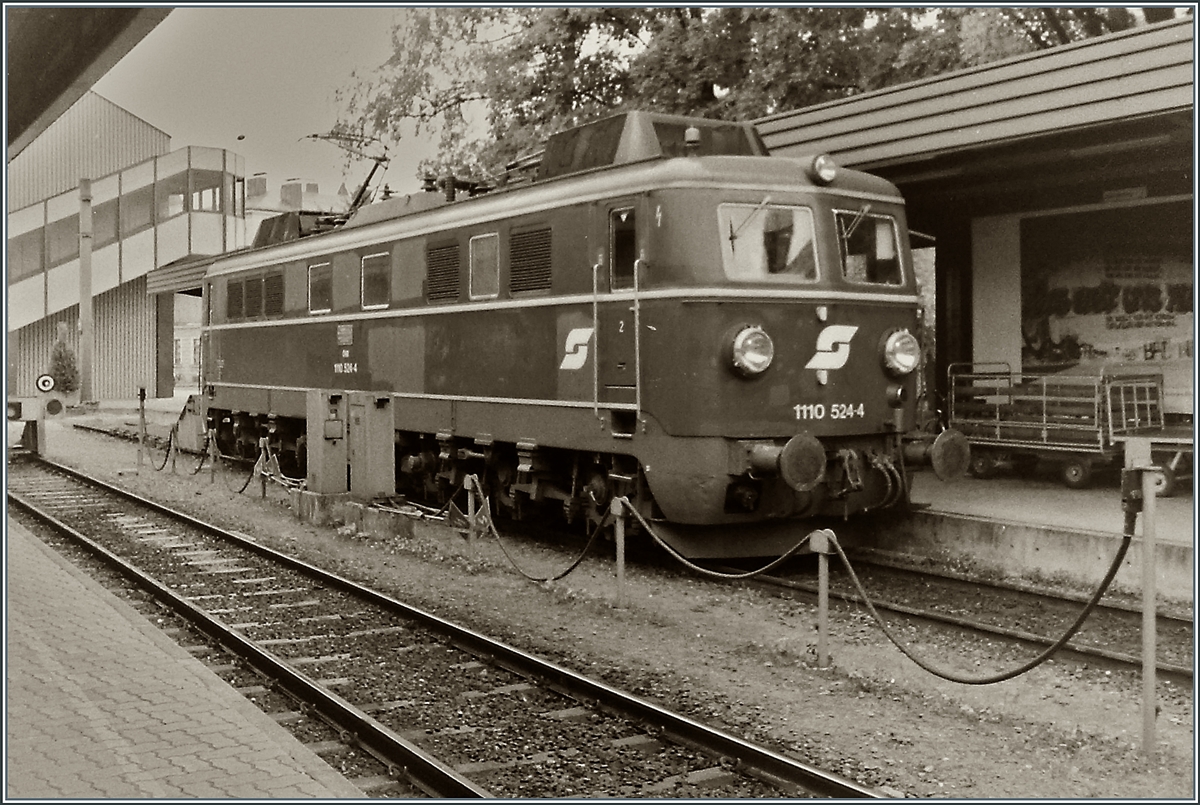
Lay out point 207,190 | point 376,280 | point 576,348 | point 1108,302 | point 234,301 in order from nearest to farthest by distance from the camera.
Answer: point 576,348, point 1108,302, point 376,280, point 234,301, point 207,190

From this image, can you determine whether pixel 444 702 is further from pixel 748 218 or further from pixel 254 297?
pixel 254 297

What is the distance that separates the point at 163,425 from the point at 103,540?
17.1 m

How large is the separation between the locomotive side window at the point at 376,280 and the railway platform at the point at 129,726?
6.02 metres

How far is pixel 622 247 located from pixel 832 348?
1916mm

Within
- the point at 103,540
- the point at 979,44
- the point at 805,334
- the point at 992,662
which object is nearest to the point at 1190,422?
the point at 805,334

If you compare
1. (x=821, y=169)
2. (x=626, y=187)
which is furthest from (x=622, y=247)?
(x=821, y=169)

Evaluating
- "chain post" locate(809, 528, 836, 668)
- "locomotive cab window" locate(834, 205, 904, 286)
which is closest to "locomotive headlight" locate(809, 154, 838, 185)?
"locomotive cab window" locate(834, 205, 904, 286)

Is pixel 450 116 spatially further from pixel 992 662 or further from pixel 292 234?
pixel 992 662

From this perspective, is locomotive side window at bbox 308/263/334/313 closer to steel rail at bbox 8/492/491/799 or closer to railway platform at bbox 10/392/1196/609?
steel rail at bbox 8/492/491/799

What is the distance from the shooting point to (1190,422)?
1262cm

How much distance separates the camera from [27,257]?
35.4m

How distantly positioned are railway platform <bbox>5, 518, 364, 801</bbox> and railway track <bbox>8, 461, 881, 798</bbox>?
1.59 feet

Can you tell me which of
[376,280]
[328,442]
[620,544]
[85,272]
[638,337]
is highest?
[85,272]

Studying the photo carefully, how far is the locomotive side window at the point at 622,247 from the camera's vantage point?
32.2 feet
